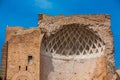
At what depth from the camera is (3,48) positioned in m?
21.5

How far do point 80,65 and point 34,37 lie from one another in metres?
3.85

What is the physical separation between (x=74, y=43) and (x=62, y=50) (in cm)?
97

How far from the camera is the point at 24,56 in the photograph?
2019 centimetres

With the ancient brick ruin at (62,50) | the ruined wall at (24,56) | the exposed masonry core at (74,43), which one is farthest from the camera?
the exposed masonry core at (74,43)

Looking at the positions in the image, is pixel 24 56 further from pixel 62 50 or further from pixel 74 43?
pixel 74 43

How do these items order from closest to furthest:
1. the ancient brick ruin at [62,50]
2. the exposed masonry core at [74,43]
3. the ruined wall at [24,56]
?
the ruined wall at [24,56]
the ancient brick ruin at [62,50]
the exposed masonry core at [74,43]

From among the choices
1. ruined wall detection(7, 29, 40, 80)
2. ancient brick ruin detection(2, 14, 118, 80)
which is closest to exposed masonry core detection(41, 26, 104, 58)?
ancient brick ruin detection(2, 14, 118, 80)

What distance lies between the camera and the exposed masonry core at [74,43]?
21.2 m

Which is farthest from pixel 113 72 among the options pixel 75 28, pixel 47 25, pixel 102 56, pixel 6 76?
pixel 6 76

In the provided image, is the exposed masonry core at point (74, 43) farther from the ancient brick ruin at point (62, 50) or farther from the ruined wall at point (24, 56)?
the ruined wall at point (24, 56)

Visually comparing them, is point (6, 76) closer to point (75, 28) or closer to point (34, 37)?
point (34, 37)

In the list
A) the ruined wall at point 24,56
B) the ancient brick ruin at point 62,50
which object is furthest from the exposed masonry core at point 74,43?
the ruined wall at point 24,56

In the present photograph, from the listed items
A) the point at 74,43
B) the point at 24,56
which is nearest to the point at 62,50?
the point at 74,43

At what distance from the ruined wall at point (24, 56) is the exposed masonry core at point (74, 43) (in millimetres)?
827
